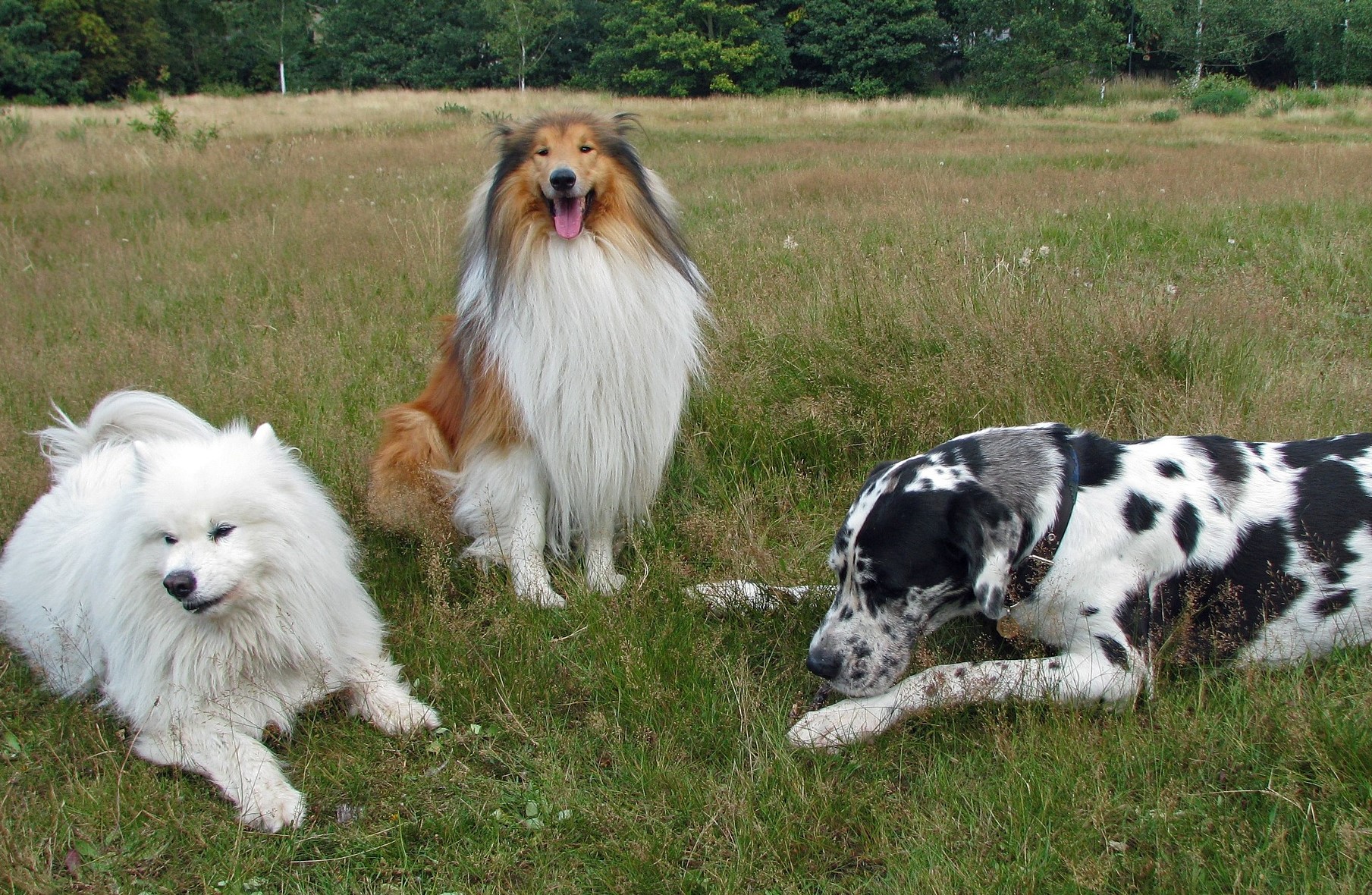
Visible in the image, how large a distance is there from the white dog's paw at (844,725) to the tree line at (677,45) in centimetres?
3324

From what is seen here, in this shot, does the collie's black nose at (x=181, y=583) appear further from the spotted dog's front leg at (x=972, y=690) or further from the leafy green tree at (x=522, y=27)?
the leafy green tree at (x=522, y=27)

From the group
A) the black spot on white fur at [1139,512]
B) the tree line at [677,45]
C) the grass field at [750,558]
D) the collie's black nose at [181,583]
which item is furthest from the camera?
the tree line at [677,45]

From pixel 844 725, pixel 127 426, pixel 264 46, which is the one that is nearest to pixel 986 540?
pixel 844 725

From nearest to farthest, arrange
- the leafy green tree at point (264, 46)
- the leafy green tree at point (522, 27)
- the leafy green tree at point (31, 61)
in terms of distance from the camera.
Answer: the leafy green tree at point (522, 27) → the leafy green tree at point (31, 61) → the leafy green tree at point (264, 46)

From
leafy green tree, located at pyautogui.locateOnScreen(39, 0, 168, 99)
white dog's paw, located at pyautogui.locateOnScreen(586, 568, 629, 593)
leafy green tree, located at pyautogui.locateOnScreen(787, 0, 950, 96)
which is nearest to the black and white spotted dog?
white dog's paw, located at pyautogui.locateOnScreen(586, 568, 629, 593)

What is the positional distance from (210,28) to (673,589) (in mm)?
56999

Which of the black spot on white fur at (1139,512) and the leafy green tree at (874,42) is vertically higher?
the leafy green tree at (874,42)

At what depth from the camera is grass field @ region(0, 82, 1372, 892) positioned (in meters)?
2.17

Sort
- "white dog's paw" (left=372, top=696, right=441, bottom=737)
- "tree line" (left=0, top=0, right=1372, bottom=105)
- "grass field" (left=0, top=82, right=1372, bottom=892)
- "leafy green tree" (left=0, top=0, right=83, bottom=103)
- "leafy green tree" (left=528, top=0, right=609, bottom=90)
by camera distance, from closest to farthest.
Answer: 1. "grass field" (left=0, top=82, right=1372, bottom=892)
2. "white dog's paw" (left=372, top=696, right=441, bottom=737)
3. "tree line" (left=0, top=0, right=1372, bottom=105)
4. "leafy green tree" (left=0, top=0, right=83, bottom=103)
5. "leafy green tree" (left=528, top=0, right=609, bottom=90)

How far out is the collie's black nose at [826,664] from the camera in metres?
2.59

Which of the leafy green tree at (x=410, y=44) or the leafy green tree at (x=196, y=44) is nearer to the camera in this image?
the leafy green tree at (x=410, y=44)

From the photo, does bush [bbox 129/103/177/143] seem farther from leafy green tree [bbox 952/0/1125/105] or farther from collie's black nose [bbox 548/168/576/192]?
leafy green tree [bbox 952/0/1125/105]

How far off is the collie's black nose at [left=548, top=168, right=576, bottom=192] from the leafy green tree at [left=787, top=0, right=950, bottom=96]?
37.4m

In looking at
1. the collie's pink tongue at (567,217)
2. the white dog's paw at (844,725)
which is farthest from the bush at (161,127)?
the white dog's paw at (844,725)
